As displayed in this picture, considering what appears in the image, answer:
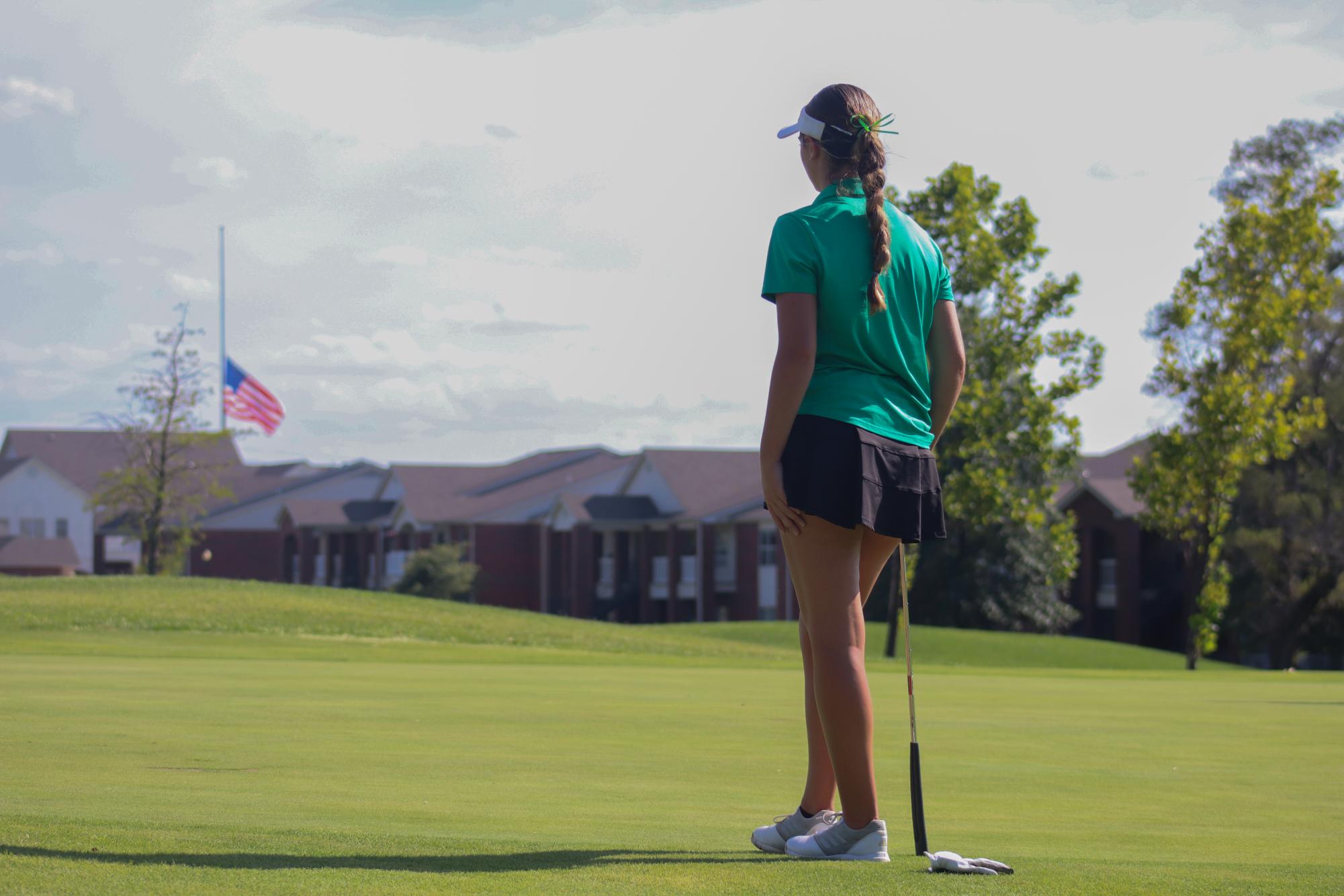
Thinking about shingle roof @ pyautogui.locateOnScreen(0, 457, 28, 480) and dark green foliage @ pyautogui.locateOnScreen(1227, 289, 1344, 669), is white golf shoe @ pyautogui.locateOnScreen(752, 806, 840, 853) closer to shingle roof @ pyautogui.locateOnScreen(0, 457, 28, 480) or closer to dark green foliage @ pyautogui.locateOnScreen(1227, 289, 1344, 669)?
dark green foliage @ pyautogui.locateOnScreen(1227, 289, 1344, 669)

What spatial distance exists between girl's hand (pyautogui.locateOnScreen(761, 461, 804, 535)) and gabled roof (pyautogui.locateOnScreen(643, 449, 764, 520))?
5383cm

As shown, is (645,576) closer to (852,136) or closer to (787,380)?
(852,136)

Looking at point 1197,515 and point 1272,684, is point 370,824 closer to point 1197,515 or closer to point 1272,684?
point 1272,684

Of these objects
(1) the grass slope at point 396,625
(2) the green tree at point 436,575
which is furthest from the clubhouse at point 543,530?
(1) the grass slope at point 396,625

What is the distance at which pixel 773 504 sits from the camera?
4.73 meters

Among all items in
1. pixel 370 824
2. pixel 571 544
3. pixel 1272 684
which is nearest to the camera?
pixel 370 824

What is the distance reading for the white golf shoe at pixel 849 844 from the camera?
183 inches

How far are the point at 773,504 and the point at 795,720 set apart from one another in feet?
20.2

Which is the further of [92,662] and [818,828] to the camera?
[92,662]

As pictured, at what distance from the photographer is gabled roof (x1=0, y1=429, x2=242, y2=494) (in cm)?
9056

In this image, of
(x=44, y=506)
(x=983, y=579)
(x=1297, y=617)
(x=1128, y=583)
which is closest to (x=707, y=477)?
(x=983, y=579)

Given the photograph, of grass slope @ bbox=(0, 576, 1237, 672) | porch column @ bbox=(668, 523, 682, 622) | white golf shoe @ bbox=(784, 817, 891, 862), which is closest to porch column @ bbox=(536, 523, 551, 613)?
porch column @ bbox=(668, 523, 682, 622)

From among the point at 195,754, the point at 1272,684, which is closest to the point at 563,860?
the point at 195,754

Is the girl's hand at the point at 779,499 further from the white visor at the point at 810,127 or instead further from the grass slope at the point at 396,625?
the grass slope at the point at 396,625
